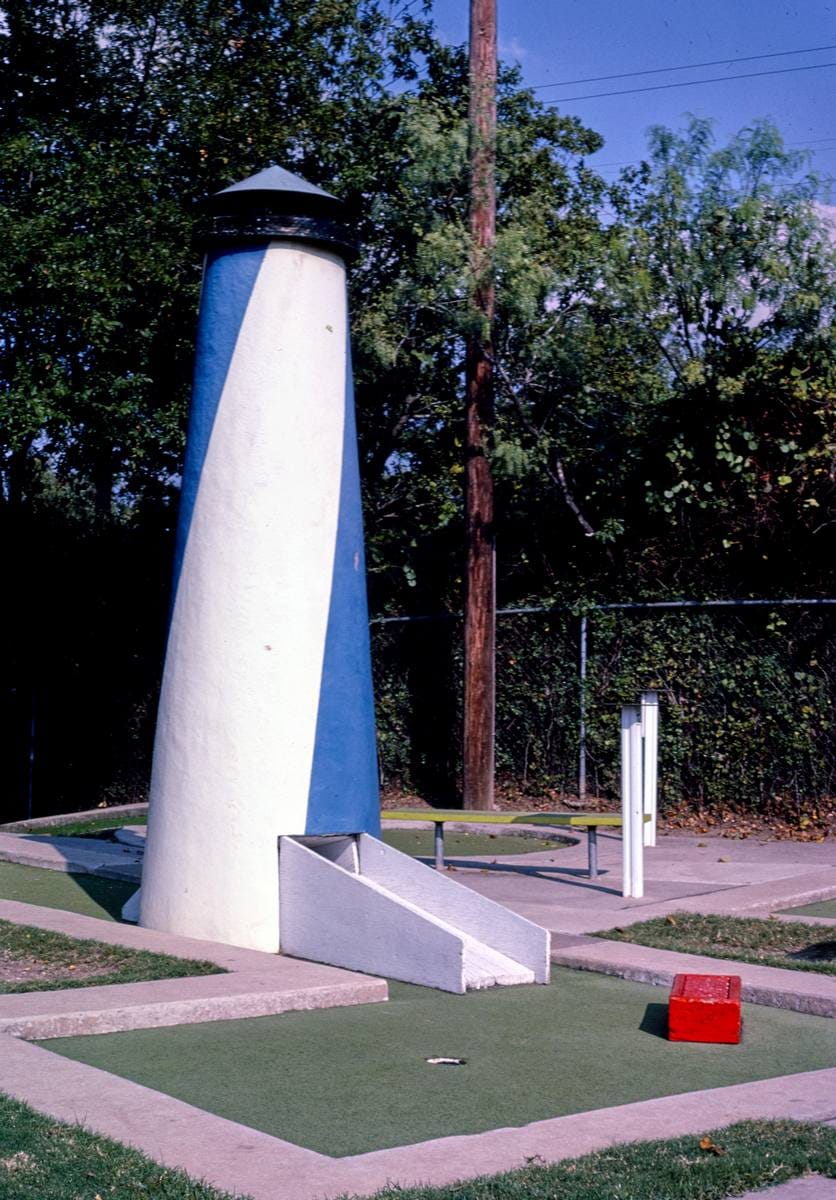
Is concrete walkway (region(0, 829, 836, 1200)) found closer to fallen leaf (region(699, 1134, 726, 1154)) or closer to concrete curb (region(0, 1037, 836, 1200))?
concrete curb (region(0, 1037, 836, 1200))

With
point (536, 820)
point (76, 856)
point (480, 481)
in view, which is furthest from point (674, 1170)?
point (480, 481)

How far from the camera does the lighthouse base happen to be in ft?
23.6

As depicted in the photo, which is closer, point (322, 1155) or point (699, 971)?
point (322, 1155)

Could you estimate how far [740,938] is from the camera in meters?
8.35

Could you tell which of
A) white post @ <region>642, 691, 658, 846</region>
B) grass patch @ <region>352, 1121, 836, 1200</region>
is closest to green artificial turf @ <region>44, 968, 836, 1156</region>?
grass patch @ <region>352, 1121, 836, 1200</region>

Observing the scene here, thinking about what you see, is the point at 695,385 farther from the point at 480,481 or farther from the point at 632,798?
the point at 632,798

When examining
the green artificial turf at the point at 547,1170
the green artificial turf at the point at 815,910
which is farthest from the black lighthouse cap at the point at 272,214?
the green artificial turf at the point at 547,1170

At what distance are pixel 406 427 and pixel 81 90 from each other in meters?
5.86

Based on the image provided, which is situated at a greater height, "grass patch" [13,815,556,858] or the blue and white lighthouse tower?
the blue and white lighthouse tower

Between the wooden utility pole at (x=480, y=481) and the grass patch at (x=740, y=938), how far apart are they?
7203 millimetres

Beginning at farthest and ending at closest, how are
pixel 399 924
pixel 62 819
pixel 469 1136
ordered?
pixel 62 819 < pixel 399 924 < pixel 469 1136

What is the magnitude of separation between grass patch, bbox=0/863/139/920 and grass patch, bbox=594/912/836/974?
3.39 meters

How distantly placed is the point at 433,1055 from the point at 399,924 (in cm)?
141

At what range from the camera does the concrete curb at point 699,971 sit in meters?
6.75
